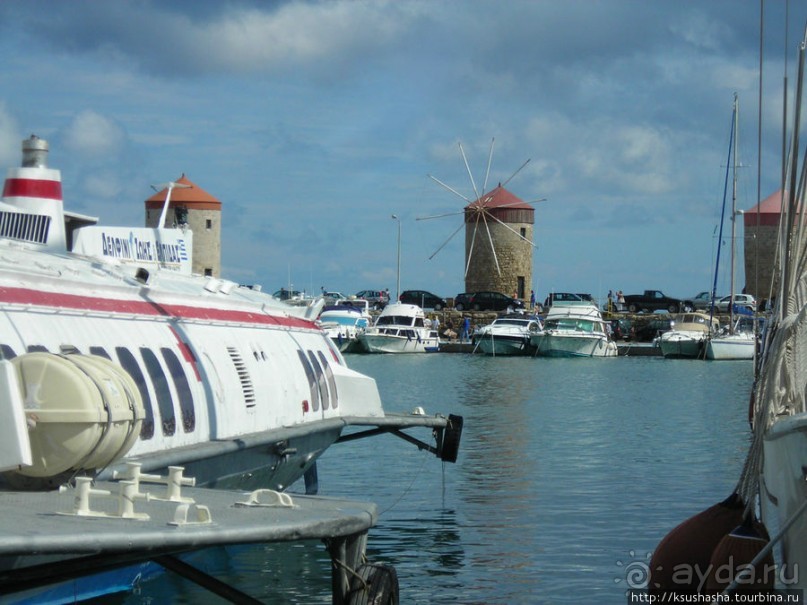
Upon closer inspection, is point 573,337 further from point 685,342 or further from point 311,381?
point 311,381

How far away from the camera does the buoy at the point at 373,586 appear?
9.87 m

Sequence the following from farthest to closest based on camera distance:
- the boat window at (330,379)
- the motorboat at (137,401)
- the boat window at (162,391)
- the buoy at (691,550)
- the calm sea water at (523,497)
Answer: the boat window at (330,379) → the calm sea water at (523,497) → the boat window at (162,391) → the buoy at (691,550) → the motorboat at (137,401)

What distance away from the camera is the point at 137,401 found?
998 centimetres

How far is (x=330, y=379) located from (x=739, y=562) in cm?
919

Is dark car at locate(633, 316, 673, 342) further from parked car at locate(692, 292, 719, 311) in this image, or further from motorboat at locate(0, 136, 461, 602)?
motorboat at locate(0, 136, 461, 602)

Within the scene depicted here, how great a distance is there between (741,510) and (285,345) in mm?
7803

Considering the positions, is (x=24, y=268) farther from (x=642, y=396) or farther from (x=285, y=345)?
(x=642, y=396)

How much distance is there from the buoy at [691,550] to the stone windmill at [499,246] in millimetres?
94882

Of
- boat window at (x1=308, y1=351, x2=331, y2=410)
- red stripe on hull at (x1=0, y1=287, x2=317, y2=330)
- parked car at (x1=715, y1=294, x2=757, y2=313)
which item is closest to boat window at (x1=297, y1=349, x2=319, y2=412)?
boat window at (x1=308, y1=351, x2=331, y2=410)

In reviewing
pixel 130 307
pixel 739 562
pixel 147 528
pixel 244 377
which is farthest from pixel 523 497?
pixel 147 528

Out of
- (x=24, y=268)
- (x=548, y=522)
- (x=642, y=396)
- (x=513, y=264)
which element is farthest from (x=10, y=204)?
(x=513, y=264)

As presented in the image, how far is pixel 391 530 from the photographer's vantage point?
1781 cm

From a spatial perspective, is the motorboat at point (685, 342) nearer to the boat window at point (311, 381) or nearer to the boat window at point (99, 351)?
the boat window at point (311, 381)

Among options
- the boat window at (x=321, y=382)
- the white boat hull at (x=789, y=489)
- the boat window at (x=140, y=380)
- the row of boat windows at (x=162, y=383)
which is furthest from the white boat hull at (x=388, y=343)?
the white boat hull at (x=789, y=489)
